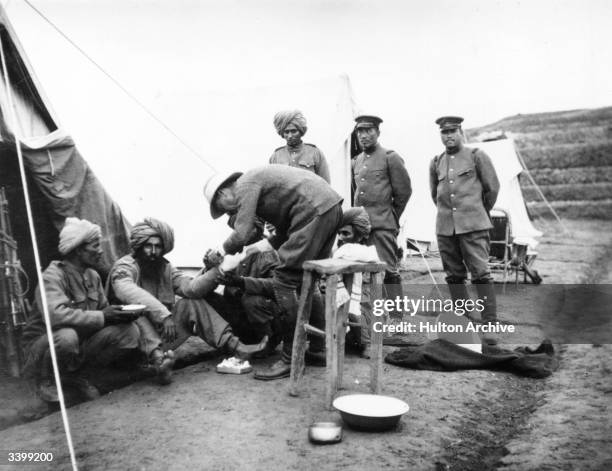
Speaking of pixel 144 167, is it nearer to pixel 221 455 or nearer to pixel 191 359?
pixel 191 359

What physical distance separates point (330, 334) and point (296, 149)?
7.66 ft

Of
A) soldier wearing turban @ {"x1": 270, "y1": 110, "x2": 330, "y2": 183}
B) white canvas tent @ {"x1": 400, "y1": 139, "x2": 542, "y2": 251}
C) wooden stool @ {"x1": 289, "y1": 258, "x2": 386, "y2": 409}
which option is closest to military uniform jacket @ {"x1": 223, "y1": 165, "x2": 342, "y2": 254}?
wooden stool @ {"x1": 289, "y1": 258, "x2": 386, "y2": 409}

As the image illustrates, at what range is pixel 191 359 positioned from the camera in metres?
3.87

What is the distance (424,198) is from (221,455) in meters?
7.17

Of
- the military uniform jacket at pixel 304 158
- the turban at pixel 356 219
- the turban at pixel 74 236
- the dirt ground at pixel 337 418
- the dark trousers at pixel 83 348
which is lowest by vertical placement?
the dirt ground at pixel 337 418

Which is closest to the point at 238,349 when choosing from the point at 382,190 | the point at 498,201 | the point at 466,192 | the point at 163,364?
the point at 163,364

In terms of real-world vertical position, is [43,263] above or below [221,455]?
above

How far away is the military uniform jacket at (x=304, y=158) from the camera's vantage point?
4.72 m

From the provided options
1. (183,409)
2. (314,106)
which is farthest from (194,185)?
(183,409)

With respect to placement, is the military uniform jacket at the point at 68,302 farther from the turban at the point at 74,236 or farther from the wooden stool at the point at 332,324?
the wooden stool at the point at 332,324

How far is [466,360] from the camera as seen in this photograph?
3660mm

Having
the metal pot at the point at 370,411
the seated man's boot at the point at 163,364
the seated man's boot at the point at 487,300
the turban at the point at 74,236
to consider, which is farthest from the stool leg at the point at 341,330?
the seated man's boot at the point at 487,300

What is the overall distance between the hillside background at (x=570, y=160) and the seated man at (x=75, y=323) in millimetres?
15241

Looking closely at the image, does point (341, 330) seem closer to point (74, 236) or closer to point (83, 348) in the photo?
point (83, 348)
